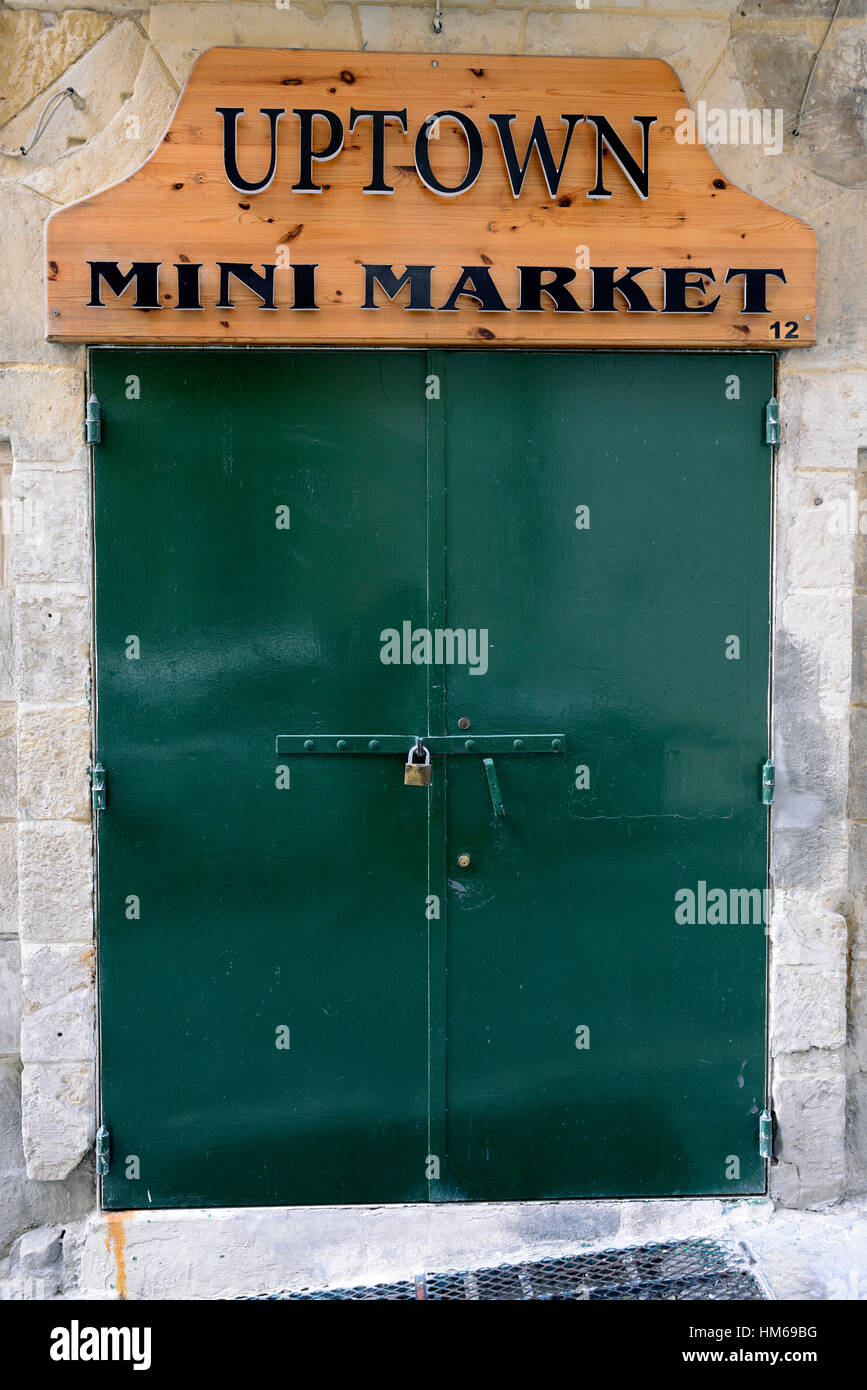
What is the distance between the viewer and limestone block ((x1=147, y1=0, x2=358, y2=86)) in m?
2.99

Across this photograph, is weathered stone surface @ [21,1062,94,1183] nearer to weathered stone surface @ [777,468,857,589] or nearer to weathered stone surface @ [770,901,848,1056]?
weathered stone surface @ [770,901,848,1056]

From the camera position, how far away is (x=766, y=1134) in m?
3.22

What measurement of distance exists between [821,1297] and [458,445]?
9.29 ft

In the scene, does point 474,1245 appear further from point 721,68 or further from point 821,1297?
point 721,68

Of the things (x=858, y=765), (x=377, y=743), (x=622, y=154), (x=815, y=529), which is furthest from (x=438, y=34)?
(x=858, y=765)

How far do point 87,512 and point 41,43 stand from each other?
141 centimetres

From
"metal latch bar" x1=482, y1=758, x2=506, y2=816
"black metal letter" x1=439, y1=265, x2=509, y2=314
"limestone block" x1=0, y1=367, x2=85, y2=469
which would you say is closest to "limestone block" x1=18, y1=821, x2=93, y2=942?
"limestone block" x1=0, y1=367, x2=85, y2=469

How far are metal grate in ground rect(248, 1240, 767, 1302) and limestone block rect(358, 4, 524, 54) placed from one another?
149 inches

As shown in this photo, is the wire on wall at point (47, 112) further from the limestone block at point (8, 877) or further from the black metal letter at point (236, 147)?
the limestone block at point (8, 877)

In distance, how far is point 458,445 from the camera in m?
3.12

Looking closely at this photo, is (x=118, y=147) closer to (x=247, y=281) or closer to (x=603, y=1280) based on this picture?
(x=247, y=281)

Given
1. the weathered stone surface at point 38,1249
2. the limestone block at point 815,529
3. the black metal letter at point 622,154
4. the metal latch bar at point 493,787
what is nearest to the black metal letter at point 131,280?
the black metal letter at point 622,154

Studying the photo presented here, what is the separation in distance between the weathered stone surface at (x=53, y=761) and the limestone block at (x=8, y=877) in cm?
10

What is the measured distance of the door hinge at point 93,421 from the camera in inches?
120
